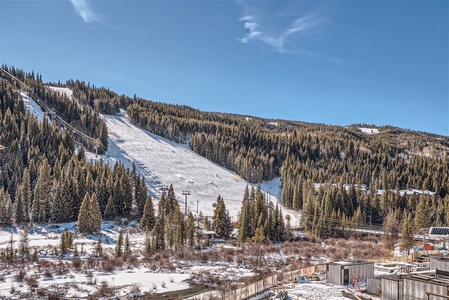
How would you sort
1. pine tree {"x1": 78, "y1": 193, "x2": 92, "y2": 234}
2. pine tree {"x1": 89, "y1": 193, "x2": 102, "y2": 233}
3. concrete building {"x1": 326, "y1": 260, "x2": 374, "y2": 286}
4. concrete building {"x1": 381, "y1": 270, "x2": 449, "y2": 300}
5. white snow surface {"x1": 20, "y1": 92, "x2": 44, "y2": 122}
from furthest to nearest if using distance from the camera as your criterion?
white snow surface {"x1": 20, "y1": 92, "x2": 44, "y2": 122} < pine tree {"x1": 89, "y1": 193, "x2": 102, "y2": 233} < pine tree {"x1": 78, "y1": 193, "x2": 92, "y2": 234} < concrete building {"x1": 326, "y1": 260, "x2": 374, "y2": 286} < concrete building {"x1": 381, "y1": 270, "x2": 449, "y2": 300}

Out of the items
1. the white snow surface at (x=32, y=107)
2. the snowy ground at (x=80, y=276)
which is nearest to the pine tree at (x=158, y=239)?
the snowy ground at (x=80, y=276)

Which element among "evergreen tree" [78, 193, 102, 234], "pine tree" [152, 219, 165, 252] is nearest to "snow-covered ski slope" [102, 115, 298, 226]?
"evergreen tree" [78, 193, 102, 234]

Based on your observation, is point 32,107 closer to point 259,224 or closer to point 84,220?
point 84,220

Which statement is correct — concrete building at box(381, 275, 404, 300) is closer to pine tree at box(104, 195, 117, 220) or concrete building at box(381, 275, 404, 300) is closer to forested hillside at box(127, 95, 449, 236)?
forested hillside at box(127, 95, 449, 236)

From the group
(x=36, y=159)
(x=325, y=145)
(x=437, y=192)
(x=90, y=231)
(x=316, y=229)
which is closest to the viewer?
(x=90, y=231)

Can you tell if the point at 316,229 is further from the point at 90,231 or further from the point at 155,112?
the point at 155,112

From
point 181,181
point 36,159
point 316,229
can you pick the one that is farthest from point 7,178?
point 316,229

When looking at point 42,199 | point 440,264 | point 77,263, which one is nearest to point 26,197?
point 42,199
